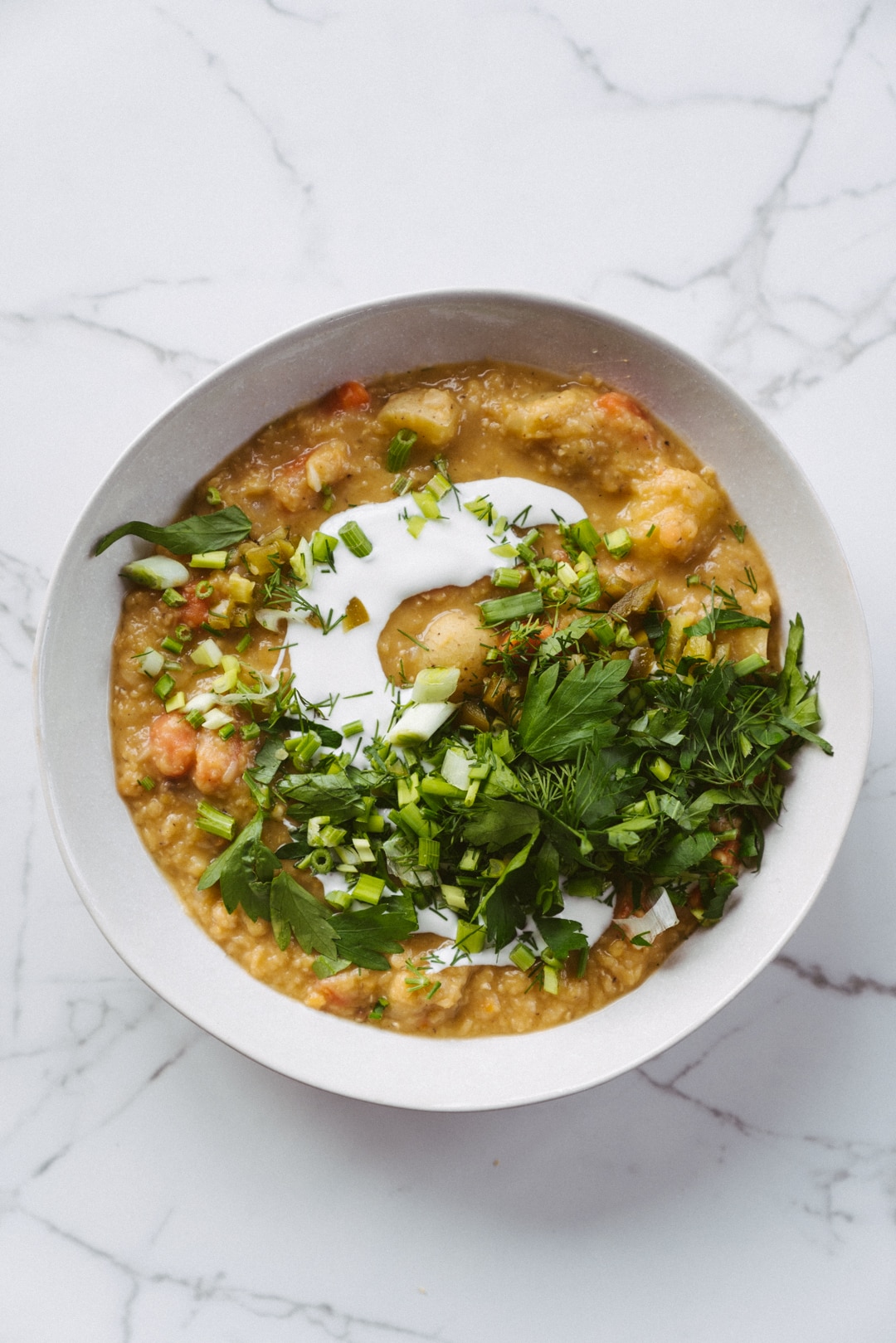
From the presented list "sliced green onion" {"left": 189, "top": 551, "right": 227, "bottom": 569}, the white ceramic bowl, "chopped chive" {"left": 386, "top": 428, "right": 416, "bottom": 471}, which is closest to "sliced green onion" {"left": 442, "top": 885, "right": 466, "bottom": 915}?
the white ceramic bowl

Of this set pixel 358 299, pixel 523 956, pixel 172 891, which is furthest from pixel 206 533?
pixel 523 956

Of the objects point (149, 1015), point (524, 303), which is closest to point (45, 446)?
point (524, 303)

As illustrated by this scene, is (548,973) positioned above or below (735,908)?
below

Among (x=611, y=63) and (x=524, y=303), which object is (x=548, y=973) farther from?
(x=611, y=63)

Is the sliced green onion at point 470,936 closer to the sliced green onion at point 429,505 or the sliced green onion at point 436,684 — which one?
the sliced green onion at point 436,684

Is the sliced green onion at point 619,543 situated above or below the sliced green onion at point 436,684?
above

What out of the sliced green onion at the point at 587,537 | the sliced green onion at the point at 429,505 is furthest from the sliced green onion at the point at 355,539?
the sliced green onion at the point at 587,537
